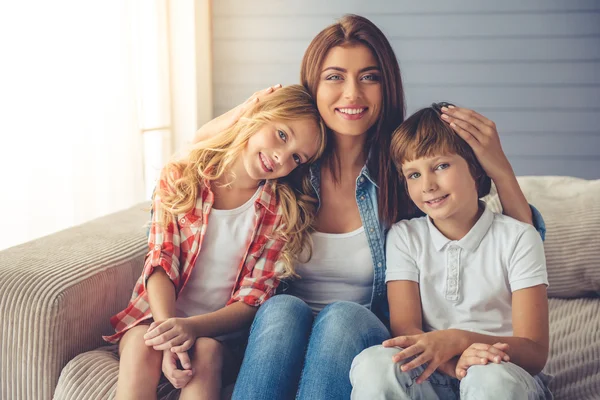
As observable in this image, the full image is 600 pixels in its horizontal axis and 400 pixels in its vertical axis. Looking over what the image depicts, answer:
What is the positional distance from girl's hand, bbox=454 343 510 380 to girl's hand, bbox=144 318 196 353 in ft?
1.71

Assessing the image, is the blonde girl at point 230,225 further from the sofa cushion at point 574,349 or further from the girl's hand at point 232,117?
the sofa cushion at point 574,349

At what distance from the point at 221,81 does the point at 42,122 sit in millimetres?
1630

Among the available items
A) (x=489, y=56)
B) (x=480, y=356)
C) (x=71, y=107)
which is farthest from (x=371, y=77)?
(x=489, y=56)

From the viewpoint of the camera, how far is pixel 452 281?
1.40 meters

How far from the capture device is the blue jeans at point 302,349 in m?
1.18

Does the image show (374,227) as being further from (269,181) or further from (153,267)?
(153,267)

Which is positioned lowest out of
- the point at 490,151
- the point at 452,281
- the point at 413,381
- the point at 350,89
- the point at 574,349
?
the point at 574,349

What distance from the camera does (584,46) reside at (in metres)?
3.39

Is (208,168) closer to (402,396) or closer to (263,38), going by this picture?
(402,396)

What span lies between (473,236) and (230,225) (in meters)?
0.56

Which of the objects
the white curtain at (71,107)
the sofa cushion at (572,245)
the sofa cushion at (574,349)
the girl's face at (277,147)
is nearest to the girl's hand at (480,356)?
the sofa cushion at (574,349)

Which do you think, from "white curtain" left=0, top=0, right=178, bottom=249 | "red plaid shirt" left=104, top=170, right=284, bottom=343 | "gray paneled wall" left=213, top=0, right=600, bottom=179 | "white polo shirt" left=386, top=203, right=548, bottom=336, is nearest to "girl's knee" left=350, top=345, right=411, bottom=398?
"white polo shirt" left=386, top=203, right=548, bottom=336

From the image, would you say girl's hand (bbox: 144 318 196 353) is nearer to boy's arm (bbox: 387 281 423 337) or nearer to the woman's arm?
boy's arm (bbox: 387 281 423 337)

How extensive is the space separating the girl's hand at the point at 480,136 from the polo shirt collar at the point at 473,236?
0.33 feet
